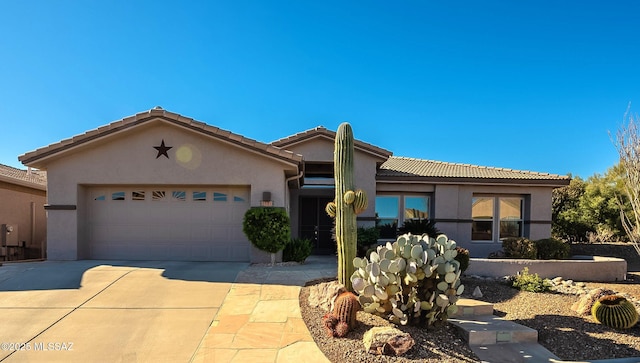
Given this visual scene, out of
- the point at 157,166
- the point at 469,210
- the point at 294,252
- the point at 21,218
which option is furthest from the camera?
the point at 469,210

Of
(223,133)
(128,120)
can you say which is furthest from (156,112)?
(223,133)

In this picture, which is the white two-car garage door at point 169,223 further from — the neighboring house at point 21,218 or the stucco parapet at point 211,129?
the neighboring house at point 21,218

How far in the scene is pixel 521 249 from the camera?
10.7 meters

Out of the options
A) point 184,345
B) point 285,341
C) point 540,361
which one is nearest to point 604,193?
point 540,361

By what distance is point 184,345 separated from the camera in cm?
467

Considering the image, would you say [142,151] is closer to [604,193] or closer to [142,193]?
[142,193]

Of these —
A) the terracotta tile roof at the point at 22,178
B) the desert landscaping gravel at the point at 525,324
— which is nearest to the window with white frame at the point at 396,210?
the desert landscaping gravel at the point at 525,324

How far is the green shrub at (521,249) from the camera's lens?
34.8 feet

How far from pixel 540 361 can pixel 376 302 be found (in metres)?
2.41

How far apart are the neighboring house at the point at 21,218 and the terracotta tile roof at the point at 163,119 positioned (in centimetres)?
445

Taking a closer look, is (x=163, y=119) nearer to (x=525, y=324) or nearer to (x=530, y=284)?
(x=525, y=324)

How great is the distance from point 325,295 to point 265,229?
3.57 meters

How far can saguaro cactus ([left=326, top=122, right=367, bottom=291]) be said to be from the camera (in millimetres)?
6180

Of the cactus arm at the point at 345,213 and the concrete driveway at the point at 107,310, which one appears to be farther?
the cactus arm at the point at 345,213
